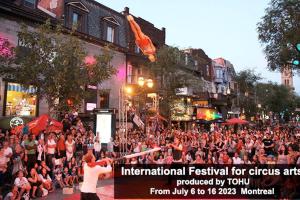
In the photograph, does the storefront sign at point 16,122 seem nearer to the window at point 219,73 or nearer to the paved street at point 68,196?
the paved street at point 68,196

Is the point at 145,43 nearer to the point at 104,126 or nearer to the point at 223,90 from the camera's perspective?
the point at 104,126

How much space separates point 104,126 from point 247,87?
43.8m

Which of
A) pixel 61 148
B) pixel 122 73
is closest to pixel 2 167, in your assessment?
pixel 61 148

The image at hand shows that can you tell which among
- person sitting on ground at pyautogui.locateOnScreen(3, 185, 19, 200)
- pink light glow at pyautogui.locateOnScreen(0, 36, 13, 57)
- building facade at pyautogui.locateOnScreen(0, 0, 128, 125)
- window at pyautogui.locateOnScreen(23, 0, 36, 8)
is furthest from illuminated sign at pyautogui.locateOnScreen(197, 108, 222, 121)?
person sitting on ground at pyautogui.locateOnScreen(3, 185, 19, 200)

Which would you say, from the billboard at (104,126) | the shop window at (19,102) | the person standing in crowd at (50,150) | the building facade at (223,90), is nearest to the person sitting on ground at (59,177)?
the person standing in crowd at (50,150)

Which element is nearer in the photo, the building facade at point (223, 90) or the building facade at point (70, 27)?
the building facade at point (70, 27)

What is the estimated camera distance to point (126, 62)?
30.2 m

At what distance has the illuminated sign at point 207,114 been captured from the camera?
142ft

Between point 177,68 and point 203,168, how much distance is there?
19.8 metres

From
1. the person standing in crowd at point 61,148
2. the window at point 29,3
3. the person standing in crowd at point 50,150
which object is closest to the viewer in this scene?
the person standing in crowd at point 50,150

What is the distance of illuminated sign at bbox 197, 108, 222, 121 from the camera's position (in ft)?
142

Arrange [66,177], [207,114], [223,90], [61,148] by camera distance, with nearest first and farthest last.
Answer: [66,177]
[61,148]
[207,114]
[223,90]

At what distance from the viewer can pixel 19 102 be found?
20.3 meters

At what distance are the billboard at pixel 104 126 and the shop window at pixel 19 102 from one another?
15.3 feet
